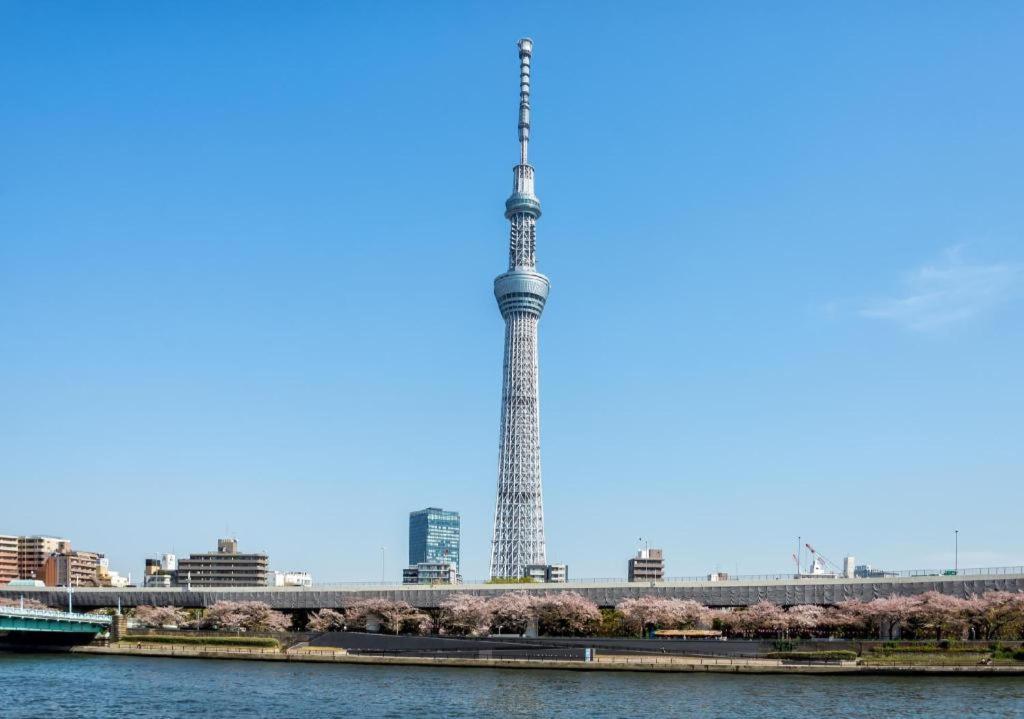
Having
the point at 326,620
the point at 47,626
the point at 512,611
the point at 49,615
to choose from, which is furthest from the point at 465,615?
the point at 47,626

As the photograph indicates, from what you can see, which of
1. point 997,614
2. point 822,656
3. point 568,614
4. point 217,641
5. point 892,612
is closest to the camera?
point 822,656

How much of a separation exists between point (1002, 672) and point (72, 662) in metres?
88.4

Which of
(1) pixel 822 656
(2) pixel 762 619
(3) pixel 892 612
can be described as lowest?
(1) pixel 822 656

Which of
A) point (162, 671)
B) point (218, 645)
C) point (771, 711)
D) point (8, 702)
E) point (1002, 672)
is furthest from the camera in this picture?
point (218, 645)

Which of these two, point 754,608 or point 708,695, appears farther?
point 754,608

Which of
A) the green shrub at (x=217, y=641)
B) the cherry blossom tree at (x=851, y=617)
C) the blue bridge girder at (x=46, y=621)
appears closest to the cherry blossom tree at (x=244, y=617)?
the green shrub at (x=217, y=641)

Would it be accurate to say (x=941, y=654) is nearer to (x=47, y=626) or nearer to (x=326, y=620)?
(x=326, y=620)

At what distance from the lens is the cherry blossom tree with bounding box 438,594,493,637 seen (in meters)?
127

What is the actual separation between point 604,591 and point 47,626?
65502 mm

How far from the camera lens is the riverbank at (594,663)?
300 ft

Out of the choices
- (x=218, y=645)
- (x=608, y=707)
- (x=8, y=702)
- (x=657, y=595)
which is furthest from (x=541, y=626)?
(x=8, y=702)

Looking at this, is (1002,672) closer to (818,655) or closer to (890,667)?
(890,667)

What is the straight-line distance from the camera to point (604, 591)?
127m

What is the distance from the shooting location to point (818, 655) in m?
98.1
